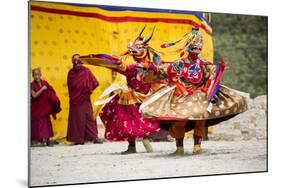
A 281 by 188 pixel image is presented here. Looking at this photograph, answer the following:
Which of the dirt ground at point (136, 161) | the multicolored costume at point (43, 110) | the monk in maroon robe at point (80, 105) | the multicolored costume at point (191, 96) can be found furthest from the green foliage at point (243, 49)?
the multicolored costume at point (43, 110)

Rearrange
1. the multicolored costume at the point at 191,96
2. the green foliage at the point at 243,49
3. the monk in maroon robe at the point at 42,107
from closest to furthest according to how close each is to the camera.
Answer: the monk in maroon robe at the point at 42,107 < the multicolored costume at the point at 191,96 < the green foliage at the point at 243,49

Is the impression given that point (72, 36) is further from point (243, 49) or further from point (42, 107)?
point (243, 49)

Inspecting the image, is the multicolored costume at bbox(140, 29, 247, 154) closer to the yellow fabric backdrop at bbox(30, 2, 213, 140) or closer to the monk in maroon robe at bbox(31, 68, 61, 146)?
the yellow fabric backdrop at bbox(30, 2, 213, 140)

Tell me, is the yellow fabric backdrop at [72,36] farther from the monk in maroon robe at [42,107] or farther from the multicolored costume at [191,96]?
the multicolored costume at [191,96]

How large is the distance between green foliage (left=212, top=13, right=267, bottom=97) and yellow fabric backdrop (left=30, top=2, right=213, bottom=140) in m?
0.60

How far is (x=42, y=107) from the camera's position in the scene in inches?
188

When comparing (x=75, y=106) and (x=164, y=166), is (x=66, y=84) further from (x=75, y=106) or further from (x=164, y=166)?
(x=164, y=166)

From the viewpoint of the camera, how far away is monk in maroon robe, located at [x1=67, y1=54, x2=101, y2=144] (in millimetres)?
4859

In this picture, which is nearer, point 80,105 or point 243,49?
point 80,105

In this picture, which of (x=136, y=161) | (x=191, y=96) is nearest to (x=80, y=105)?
(x=136, y=161)

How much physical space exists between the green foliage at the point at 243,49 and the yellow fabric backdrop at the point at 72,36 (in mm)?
600

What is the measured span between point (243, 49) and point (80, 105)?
5.53 ft

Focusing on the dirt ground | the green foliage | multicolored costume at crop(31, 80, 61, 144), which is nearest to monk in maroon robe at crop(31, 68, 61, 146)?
multicolored costume at crop(31, 80, 61, 144)

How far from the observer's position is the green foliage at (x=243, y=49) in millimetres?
5379
